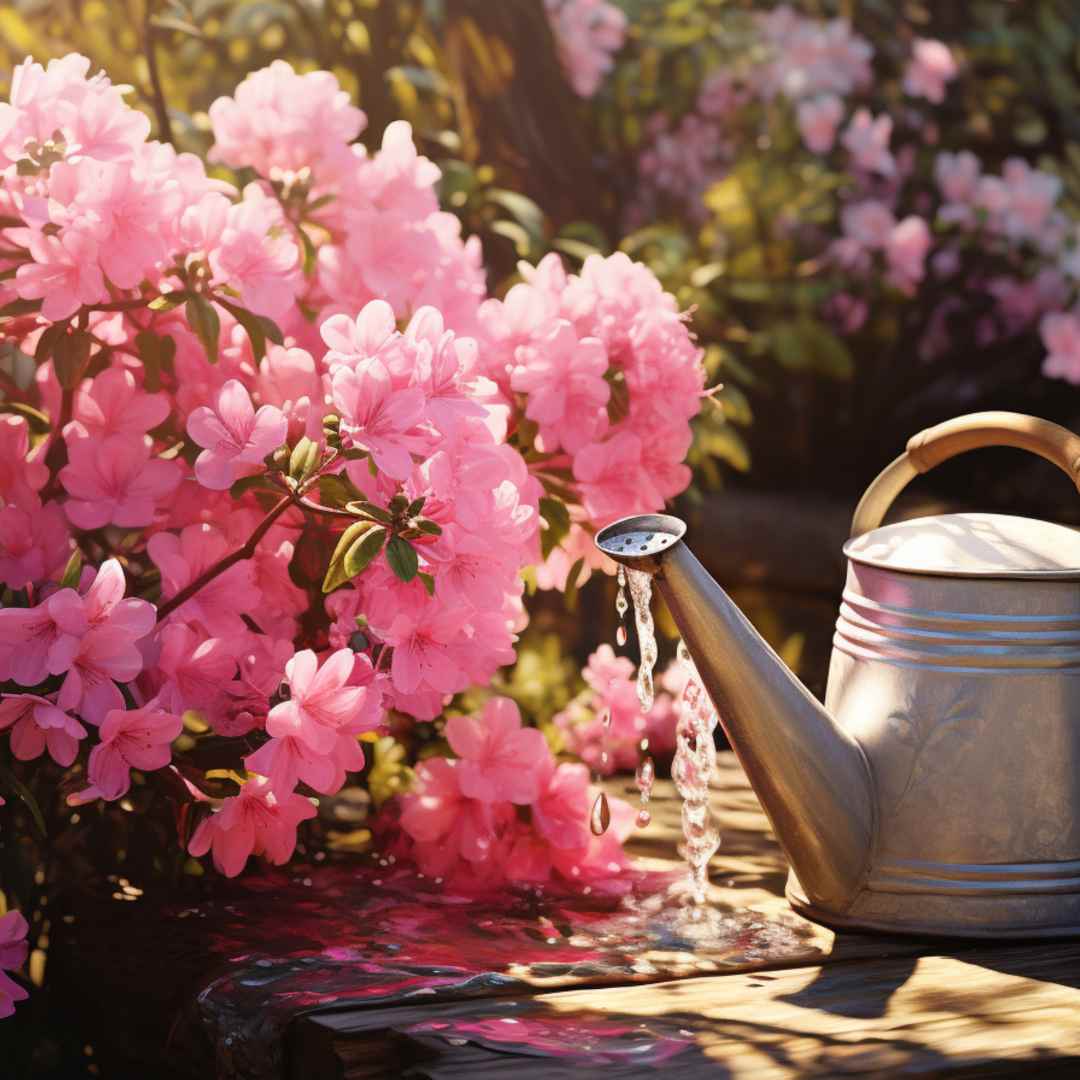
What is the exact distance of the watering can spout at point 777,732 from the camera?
166 centimetres

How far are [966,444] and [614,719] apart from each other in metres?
0.60

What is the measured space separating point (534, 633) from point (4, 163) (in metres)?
1.90

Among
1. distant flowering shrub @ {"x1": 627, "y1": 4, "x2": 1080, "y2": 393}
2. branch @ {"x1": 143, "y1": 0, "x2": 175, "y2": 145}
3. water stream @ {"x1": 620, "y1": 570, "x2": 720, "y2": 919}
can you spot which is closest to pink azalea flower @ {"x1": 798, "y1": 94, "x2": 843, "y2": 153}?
distant flowering shrub @ {"x1": 627, "y1": 4, "x2": 1080, "y2": 393}

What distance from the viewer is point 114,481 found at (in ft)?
5.55

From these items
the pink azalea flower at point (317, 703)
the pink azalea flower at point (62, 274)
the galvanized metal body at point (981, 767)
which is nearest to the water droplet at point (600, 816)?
the galvanized metal body at point (981, 767)

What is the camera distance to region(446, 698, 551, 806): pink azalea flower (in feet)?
6.02

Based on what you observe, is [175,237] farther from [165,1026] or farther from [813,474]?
[813,474]

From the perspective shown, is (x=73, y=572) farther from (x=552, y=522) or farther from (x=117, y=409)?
(x=552, y=522)

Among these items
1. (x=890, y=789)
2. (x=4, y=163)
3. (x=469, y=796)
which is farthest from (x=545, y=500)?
(x=4, y=163)

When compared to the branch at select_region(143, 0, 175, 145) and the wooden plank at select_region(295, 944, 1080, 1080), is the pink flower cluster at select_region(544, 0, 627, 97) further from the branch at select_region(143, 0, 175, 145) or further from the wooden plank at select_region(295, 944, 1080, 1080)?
the wooden plank at select_region(295, 944, 1080, 1080)

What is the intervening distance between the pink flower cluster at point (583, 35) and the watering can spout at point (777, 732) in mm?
2014

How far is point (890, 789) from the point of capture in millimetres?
1706

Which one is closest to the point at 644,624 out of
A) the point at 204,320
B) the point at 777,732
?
the point at 777,732

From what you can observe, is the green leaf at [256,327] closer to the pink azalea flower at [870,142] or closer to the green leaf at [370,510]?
the green leaf at [370,510]
